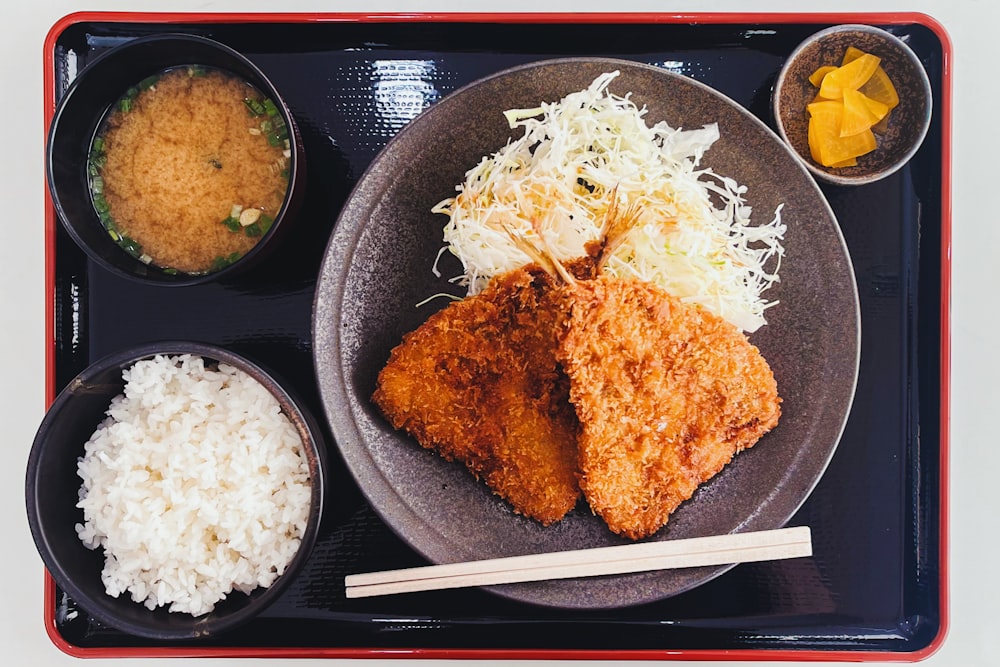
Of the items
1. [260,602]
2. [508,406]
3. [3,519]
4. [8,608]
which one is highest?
[508,406]

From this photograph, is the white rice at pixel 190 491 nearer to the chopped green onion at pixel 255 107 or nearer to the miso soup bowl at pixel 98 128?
the miso soup bowl at pixel 98 128

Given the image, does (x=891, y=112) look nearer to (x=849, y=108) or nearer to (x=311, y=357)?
(x=849, y=108)

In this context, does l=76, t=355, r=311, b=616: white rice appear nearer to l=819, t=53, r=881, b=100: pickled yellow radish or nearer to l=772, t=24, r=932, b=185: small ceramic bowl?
l=772, t=24, r=932, b=185: small ceramic bowl

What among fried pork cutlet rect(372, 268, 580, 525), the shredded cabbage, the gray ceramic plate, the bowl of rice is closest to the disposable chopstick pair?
the gray ceramic plate

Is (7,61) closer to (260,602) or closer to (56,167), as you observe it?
(56,167)

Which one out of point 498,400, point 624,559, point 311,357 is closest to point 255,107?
point 311,357

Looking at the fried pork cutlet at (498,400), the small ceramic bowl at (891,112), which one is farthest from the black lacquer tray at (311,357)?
the fried pork cutlet at (498,400)

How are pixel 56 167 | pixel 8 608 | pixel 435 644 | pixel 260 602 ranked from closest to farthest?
pixel 260 602 < pixel 56 167 < pixel 435 644 < pixel 8 608

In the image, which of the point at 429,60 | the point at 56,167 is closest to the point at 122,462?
the point at 56,167
